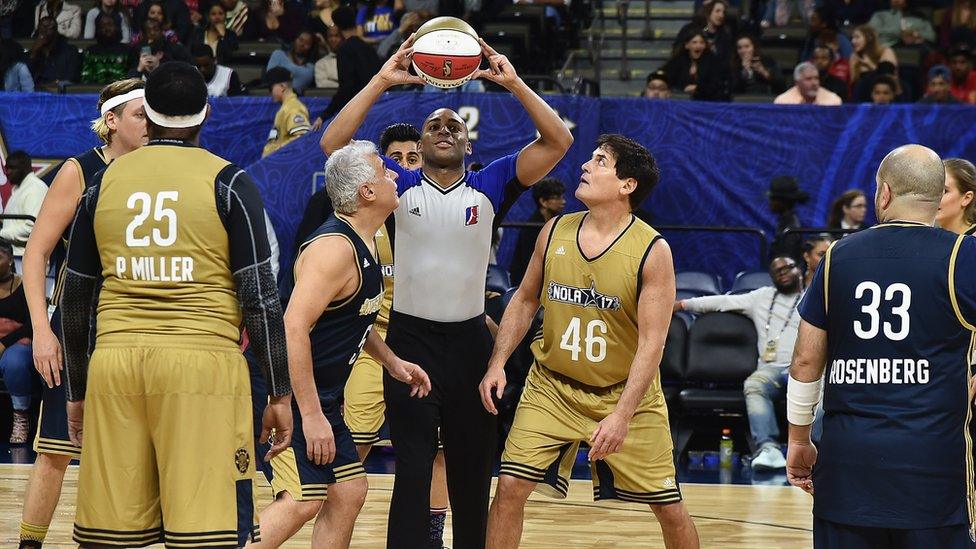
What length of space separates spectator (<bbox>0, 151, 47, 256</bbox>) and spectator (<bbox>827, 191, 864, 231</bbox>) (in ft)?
20.8

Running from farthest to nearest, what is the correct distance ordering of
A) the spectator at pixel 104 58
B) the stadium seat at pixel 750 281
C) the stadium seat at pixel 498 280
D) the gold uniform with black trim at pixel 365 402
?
the spectator at pixel 104 58, the stadium seat at pixel 750 281, the stadium seat at pixel 498 280, the gold uniform with black trim at pixel 365 402

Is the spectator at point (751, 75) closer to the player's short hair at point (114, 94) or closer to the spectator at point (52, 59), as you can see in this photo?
the spectator at point (52, 59)

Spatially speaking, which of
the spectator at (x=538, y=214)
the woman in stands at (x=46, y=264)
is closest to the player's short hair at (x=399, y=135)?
the woman in stands at (x=46, y=264)

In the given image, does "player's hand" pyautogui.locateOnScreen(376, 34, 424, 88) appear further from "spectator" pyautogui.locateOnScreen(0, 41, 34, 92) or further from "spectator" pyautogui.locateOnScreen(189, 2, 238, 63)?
"spectator" pyautogui.locateOnScreen(0, 41, 34, 92)

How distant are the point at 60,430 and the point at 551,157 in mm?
2274

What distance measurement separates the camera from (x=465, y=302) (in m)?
5.61

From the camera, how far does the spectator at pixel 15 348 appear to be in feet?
32.2

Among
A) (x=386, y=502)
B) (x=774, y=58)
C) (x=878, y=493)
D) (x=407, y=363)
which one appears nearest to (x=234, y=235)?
(x=407, y=363)

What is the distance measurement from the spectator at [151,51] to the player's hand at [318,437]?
8421mm

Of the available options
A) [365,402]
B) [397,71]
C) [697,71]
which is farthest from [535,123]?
[697,71]

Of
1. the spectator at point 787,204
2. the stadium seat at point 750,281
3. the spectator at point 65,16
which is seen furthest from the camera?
the spectator at point 65,16

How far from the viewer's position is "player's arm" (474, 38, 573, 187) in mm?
5512

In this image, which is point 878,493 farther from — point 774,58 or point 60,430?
point 774,58

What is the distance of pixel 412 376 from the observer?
5293 mm
